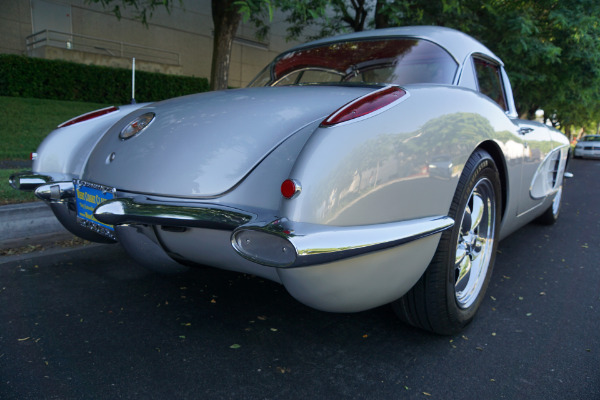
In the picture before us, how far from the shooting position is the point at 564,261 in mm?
3518

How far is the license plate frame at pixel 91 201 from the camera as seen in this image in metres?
1.93

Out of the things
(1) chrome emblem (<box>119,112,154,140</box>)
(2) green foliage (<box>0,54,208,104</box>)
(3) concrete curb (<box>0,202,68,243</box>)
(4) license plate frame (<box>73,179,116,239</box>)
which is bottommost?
(3) concrete curb (<box>0,202,68,243</box>)

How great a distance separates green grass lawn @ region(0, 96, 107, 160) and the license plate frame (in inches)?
223

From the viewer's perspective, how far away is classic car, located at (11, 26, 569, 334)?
1.46 metres

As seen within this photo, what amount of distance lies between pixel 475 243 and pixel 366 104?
1188 mm

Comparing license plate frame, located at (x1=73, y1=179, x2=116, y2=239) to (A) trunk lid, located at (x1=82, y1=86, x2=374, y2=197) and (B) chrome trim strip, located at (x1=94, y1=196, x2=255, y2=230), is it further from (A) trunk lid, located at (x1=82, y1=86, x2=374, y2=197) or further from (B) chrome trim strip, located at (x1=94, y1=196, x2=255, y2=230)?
(B) chrome trim strip, located at (x1=94, y1=196, x2=255, y2=230)

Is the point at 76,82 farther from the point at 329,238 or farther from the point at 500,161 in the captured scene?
the point at 329,238

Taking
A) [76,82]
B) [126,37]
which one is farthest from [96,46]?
[76,82]

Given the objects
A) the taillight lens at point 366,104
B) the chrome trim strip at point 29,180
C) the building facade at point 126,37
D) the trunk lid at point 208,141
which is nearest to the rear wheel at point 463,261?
the taillight lens at point 366,104

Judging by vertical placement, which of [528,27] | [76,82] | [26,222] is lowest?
[26,222]

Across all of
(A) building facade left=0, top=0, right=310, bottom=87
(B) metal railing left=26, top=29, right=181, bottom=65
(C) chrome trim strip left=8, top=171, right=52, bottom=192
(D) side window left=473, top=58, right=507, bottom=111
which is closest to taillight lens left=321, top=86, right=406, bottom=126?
(D) side window left=473, top=58, right=507, bottom=111

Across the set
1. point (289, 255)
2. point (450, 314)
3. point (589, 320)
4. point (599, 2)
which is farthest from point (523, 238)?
point (599, 2)

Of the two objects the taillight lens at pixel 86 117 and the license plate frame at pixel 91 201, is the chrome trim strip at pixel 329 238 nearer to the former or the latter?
the license plate frame at pixel 91 201

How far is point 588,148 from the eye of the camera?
888 inches
